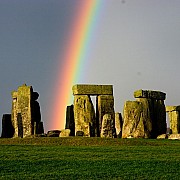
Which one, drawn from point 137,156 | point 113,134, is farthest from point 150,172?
point 113,134

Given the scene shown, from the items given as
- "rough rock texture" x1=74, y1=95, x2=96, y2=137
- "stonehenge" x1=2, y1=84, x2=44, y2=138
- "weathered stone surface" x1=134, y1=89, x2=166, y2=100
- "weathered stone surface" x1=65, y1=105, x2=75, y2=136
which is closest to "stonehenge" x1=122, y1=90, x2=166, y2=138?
"weathered stone surface" x1=134, y1=89, x2=166, y2=100

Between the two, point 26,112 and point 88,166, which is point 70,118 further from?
point 88,166

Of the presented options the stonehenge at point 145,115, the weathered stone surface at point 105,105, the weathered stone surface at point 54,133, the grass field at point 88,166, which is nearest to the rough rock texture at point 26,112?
the weathered stone surface at point 54,133

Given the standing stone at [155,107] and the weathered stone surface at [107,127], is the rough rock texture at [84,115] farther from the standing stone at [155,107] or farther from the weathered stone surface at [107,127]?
the standing stone at [155,107]

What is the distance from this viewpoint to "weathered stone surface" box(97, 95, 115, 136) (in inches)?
1447

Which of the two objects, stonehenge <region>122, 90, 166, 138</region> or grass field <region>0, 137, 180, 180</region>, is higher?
stonehenge <region>122, 90, 166, 138</region>

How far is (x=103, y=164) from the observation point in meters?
16.2

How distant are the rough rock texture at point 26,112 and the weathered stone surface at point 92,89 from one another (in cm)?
370

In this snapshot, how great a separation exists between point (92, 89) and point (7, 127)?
838 cm

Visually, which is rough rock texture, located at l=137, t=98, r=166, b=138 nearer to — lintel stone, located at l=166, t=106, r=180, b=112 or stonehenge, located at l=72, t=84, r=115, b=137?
stonehenge, located at l=72, t=84, r=115, b=137

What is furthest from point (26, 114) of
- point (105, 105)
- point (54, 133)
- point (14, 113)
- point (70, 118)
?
point (105, 105)

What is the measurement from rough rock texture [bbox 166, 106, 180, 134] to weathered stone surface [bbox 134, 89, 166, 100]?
328 centimetres

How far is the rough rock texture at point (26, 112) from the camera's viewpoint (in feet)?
123

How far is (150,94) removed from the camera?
37031 mm
